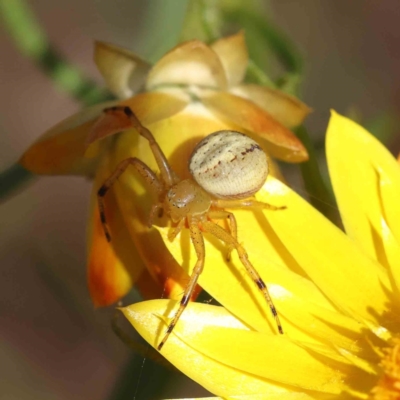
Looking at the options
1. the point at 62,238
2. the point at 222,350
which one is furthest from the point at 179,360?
the point at 62,238

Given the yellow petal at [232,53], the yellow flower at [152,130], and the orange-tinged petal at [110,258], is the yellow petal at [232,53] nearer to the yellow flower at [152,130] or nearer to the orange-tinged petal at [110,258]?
the yellow flower at [152,130]

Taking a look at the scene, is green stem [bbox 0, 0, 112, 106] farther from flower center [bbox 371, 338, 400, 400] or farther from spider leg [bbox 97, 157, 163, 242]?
flower center [bbox 371, 338, 400, 400]

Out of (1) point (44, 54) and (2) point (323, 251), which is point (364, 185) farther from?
(1) point (44, 54)

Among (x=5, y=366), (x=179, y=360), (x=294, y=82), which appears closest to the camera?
(x=179, y=360)

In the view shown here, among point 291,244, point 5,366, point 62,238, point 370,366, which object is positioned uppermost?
point 291,244

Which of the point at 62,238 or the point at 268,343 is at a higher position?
the point at 268,343

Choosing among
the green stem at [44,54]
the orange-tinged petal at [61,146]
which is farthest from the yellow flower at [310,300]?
the green stem at [44,54]

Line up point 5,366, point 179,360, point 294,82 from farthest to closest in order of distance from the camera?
point 5,366 < point 294,82 < point 179,360

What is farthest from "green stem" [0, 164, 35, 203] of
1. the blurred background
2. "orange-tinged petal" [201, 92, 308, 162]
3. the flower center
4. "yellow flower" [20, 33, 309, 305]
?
the blurred background

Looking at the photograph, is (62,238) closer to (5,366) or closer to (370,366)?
(5,366)
